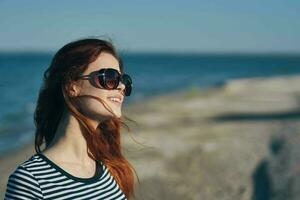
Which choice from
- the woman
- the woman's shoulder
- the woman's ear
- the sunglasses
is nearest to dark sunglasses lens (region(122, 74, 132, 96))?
the woman

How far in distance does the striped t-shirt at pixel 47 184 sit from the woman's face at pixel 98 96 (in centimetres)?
35

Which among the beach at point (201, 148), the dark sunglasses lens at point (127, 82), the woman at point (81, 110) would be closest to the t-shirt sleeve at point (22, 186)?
the woman at point (81, 110)

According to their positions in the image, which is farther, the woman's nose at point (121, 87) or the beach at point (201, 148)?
the beach at point (201, 148)

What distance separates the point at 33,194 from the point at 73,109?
682 mm

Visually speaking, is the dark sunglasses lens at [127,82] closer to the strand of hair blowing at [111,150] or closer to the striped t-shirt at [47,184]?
the strand of hair blowing at [111,150]

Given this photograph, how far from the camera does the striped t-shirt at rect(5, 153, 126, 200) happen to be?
8.90 feet

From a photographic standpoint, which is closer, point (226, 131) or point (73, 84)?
point (73, 84)

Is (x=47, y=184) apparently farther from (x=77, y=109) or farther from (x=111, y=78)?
(x=111, y=78)

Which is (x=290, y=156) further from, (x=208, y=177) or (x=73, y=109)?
(x=73, y=109)

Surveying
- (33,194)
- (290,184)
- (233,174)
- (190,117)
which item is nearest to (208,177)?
(233,174)

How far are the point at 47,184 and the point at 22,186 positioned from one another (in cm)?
14

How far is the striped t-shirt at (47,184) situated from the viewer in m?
2.71

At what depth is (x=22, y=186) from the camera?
2707 millimetres

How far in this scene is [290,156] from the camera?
12.3m
